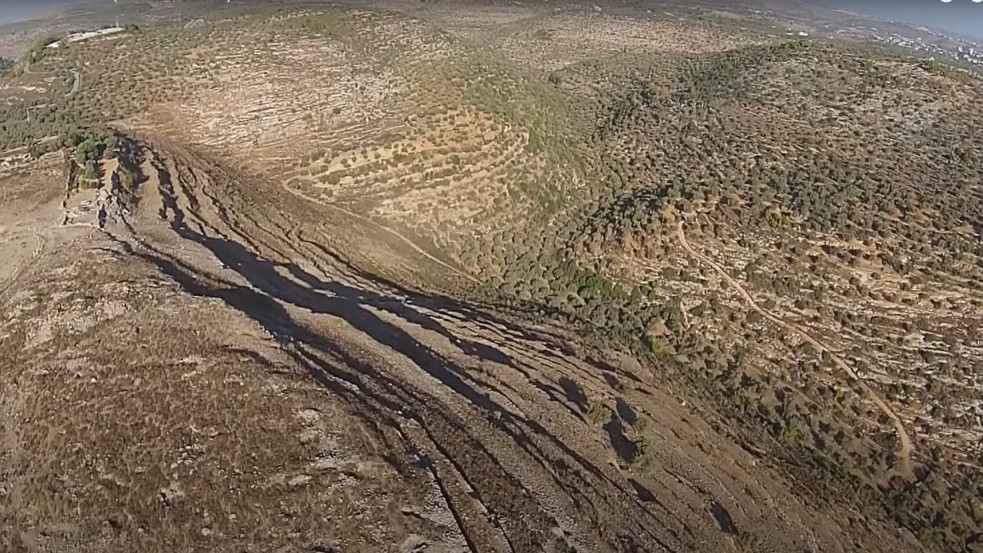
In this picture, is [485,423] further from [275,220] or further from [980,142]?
[980,142]

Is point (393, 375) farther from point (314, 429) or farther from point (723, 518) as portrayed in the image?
point (723, 518)

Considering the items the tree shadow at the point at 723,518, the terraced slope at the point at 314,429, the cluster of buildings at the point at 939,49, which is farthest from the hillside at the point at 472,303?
the cluster of buildings at the point at 939,49

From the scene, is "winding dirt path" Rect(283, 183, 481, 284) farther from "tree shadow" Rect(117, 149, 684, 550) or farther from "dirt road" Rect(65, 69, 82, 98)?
"dirt road" Rect(65, 69, 82, 98)

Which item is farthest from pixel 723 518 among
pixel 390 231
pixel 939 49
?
pixel 939 49

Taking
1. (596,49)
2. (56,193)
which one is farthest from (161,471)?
(596,49)

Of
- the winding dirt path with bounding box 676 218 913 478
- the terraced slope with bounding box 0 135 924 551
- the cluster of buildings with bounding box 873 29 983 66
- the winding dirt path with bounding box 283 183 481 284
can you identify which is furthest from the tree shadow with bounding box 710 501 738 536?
the cluster of buildings with bounding box 873 29 983 66

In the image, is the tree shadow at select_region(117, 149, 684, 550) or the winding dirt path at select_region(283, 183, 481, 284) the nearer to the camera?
the tree shadow at select_region(117, 149, 684, 550)

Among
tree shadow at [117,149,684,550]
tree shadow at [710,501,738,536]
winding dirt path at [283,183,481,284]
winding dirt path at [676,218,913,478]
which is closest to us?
tree shadow at [117,149,684,550]
